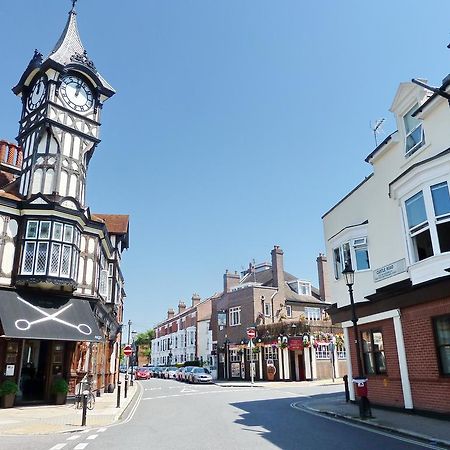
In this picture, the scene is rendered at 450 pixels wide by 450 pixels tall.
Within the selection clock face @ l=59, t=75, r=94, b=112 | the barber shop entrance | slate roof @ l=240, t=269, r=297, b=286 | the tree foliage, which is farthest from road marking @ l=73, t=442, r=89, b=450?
the tree foliage

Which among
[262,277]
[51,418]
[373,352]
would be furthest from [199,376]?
→ [51,418]

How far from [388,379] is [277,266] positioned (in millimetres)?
28477

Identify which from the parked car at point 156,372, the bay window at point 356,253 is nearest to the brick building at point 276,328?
the parked car at point 156,372

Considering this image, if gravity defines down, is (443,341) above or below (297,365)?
above

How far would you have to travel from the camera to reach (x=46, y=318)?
17500 mm

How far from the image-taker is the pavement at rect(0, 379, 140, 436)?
11.6 metres

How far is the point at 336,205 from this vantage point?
19.0 meters

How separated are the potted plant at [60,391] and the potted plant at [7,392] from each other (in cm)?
168

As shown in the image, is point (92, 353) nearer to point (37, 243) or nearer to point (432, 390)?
point (37, 243)

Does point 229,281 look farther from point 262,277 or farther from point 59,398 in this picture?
point 59,398

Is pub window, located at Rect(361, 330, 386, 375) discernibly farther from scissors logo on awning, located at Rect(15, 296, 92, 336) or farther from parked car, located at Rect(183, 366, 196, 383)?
parked car, located at Rect(183, 366, 196, 383)

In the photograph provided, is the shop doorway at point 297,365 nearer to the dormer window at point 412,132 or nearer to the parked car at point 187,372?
the parked car at point 187,372

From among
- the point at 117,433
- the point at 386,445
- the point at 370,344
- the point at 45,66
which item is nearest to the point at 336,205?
the point at 370,344

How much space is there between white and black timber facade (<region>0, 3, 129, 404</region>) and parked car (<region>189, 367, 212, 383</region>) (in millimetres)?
14520
